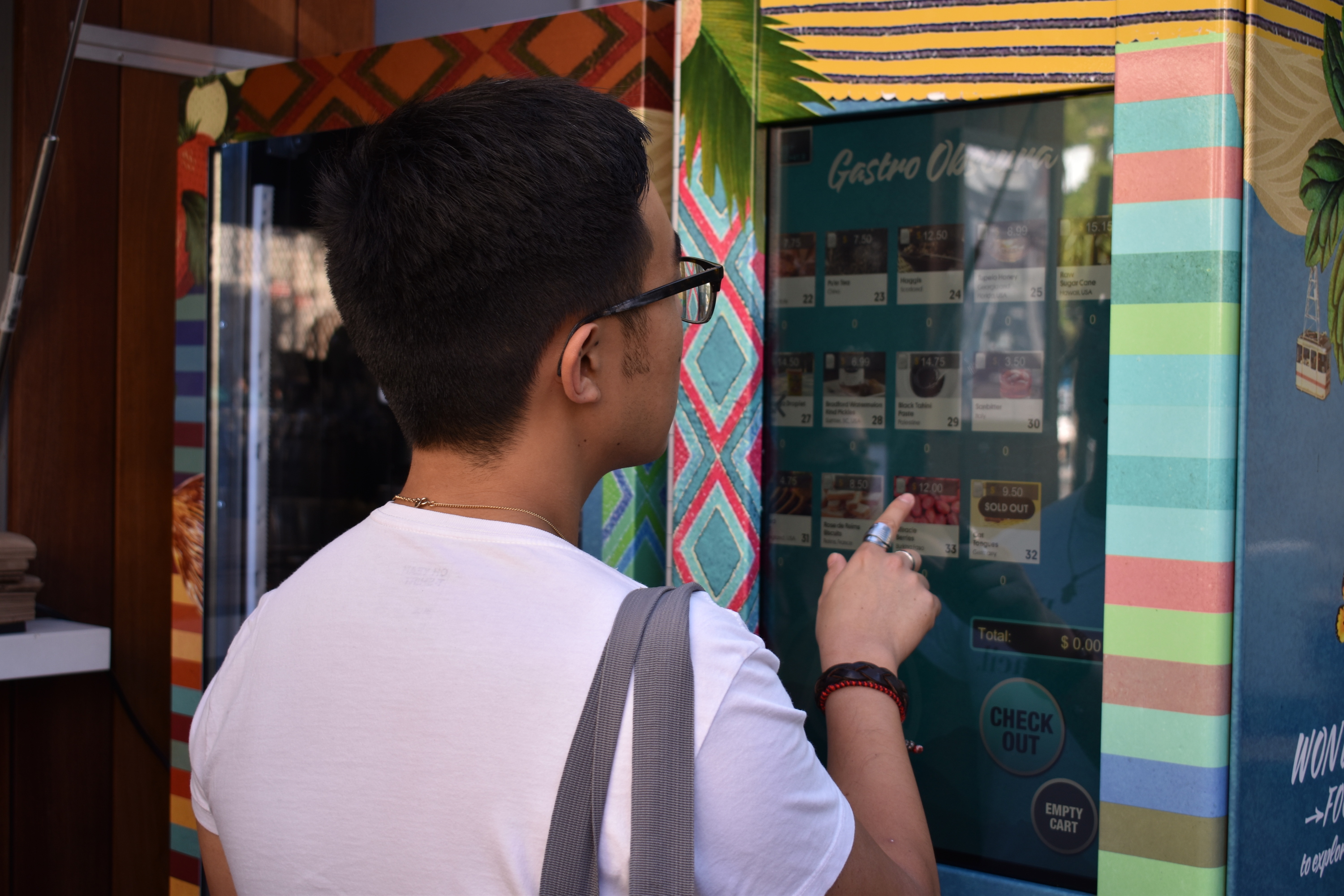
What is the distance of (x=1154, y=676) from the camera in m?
1.28

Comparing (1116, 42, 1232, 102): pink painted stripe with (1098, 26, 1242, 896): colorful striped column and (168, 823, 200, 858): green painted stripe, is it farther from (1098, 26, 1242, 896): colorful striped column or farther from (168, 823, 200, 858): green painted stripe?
(168, 823, 200, 858): green painted stripe

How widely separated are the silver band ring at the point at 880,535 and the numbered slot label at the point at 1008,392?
14.9 inches

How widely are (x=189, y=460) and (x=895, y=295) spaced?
1438mm

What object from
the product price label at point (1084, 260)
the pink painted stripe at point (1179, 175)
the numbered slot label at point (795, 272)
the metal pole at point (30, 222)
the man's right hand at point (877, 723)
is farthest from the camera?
the metal pole at point (30, 222)

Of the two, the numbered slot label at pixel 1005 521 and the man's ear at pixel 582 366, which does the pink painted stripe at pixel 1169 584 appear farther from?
the man's ear at pixel 582 366

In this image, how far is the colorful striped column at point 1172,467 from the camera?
1.24 meters

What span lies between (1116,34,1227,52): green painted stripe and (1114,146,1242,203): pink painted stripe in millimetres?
108

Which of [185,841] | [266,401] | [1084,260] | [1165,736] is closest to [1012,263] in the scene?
[1084,260]

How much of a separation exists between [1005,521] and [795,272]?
428 mm

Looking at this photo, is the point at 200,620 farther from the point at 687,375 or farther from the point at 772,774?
the point at 772,774

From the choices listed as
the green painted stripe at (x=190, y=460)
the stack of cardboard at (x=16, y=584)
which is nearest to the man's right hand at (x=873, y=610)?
the green painted stripe at (x=190, y=460)

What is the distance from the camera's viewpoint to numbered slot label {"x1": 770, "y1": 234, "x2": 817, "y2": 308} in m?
1.61

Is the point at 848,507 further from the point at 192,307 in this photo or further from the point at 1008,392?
the point at 192,307

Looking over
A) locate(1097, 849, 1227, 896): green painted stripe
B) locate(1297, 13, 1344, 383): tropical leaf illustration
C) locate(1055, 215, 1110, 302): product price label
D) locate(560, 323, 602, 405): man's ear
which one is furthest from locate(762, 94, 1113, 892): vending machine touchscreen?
locate(560, 323, 602, 405): man's ear
